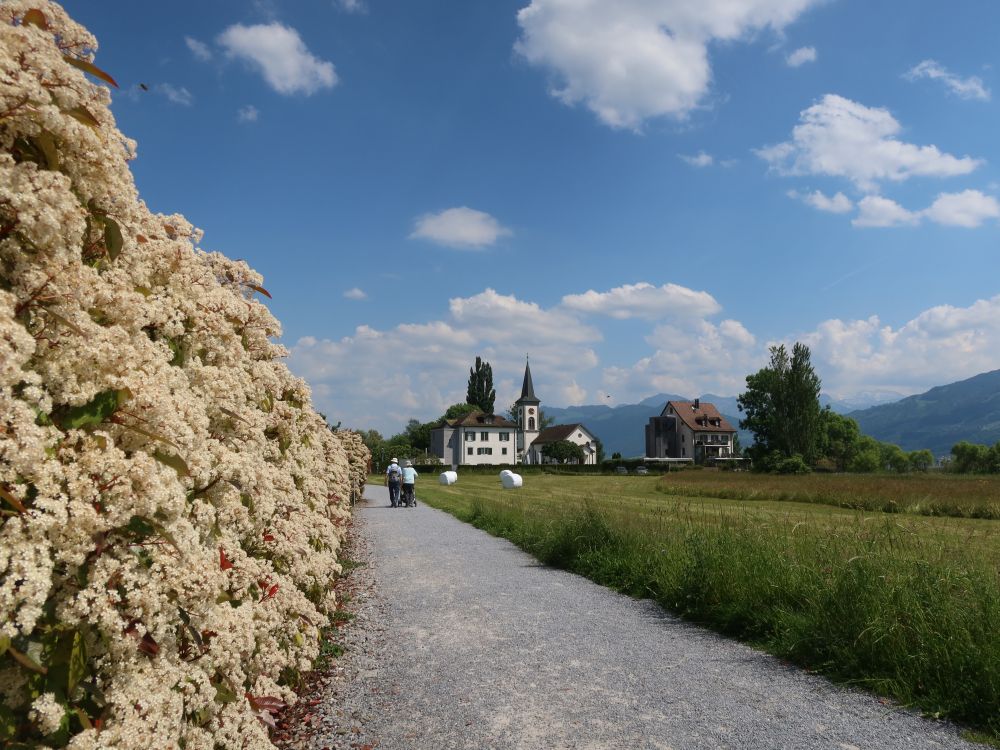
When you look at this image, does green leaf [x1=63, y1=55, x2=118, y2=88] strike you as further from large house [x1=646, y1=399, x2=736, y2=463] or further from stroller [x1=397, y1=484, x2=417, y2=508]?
large house [x1=646, y1=399, x2=736, y2=463]

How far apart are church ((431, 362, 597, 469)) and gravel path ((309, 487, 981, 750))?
9160 centimetres

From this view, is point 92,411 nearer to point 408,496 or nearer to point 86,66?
point 86,66

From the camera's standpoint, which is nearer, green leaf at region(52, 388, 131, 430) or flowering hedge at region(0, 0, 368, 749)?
flowering hedge at region(0, 0, 368, 749)

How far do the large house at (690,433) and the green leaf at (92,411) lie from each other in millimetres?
108845

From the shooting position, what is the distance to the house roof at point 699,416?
110438mm

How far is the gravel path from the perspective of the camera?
15.0 ft

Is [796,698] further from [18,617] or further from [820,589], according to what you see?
[18,617]

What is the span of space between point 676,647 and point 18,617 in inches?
244

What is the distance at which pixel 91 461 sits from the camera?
1.94 m

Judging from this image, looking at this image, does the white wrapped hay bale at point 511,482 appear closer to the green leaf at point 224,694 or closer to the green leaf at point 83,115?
the green leaf at point 224,694

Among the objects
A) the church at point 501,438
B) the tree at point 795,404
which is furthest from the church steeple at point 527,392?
the tree at point 795,404

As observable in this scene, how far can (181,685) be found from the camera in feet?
7.82

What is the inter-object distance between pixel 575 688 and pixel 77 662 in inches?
170

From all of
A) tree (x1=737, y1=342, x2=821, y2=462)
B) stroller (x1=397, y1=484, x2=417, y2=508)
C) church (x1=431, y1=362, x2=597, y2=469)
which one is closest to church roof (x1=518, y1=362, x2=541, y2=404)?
church (x1=431, y1=362, x2=597, y2=469)
